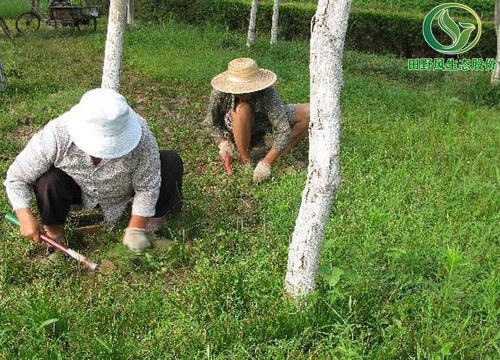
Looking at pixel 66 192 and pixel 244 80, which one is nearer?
pixel 66 192

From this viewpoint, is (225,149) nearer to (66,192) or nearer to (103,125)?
(66,192)

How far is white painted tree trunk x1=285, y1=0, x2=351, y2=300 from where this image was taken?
2.34m

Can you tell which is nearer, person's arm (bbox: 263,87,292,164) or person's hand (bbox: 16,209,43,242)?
person's hand (bbox: 16,209,43,242)

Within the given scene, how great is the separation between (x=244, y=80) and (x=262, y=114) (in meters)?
0.47

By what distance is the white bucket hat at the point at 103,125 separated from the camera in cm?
291

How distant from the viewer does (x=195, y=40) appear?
1107 centimetres

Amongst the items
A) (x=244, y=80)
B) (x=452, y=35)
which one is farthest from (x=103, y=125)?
(x=452, y=35)

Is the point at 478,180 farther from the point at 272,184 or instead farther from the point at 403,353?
the point at 403,353

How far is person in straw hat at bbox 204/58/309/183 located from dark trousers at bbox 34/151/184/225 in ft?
3.03

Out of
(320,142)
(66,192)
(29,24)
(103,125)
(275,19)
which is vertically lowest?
(29,24)

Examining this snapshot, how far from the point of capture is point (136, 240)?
330cm

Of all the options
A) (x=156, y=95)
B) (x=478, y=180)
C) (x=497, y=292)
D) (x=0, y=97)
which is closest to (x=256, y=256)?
(x=497, y=292)

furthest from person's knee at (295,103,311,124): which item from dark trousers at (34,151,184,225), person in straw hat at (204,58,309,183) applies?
dark trousers at (34,151,184,225)

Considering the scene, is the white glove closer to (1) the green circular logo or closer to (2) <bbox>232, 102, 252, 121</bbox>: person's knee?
(2) <bbox>232, 102, 252, 121</bbox>: person's knee
